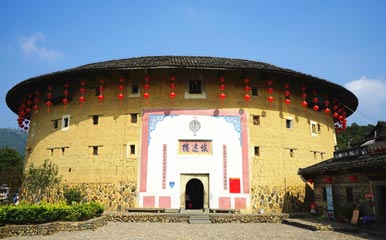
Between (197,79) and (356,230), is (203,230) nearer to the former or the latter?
(356,230)

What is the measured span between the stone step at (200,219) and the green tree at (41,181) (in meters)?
7.25

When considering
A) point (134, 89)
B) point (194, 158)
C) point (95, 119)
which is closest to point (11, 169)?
point (95, 119)

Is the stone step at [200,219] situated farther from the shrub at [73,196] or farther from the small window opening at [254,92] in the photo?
the small window opening at [254,92]

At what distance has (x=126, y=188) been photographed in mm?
13891

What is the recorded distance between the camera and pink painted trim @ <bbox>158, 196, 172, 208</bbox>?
13516 mm

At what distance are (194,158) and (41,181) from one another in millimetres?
7589

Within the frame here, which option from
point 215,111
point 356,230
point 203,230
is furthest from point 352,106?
point 203,230

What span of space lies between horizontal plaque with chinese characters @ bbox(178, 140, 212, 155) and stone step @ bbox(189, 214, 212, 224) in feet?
9.74

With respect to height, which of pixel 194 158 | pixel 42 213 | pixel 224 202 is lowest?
pixel 42 213

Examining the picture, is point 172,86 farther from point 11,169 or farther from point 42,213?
point 11,169

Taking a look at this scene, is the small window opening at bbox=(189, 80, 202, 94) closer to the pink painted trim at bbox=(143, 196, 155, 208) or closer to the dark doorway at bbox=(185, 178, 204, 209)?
the dark doorway at bbox=(185, 178, 204, 209)

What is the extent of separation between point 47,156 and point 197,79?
29.4ft

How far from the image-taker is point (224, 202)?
13.7 m

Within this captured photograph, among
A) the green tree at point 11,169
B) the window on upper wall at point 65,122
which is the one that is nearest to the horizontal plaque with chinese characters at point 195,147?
the window on upper wall at point 65,122
